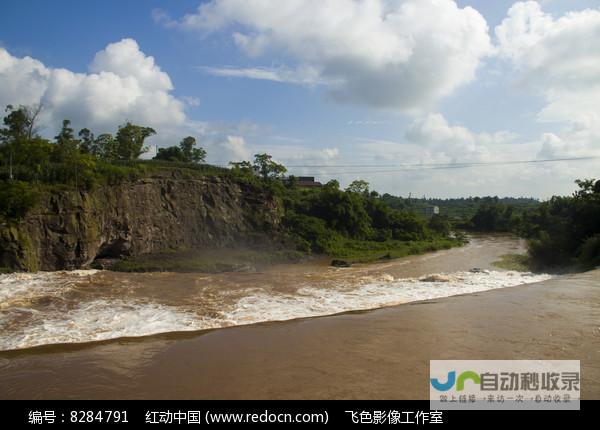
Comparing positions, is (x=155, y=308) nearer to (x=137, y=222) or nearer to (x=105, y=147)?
(x=137, y=222)

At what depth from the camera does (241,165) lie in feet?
149

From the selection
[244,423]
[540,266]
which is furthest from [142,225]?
[540,266]

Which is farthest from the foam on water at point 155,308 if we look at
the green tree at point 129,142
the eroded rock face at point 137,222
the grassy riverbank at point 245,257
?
the green tree at point 129,142

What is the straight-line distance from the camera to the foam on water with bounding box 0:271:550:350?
10164 millimetres

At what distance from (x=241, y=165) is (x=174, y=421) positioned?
1619 inches

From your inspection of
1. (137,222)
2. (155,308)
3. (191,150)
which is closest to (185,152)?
(191,150)

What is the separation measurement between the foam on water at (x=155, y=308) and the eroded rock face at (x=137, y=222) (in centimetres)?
294

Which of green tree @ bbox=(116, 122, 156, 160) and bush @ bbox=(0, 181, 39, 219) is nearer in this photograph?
bush @ bbox=(0, 181, 39, 219)

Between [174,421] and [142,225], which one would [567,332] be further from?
[142,225]
